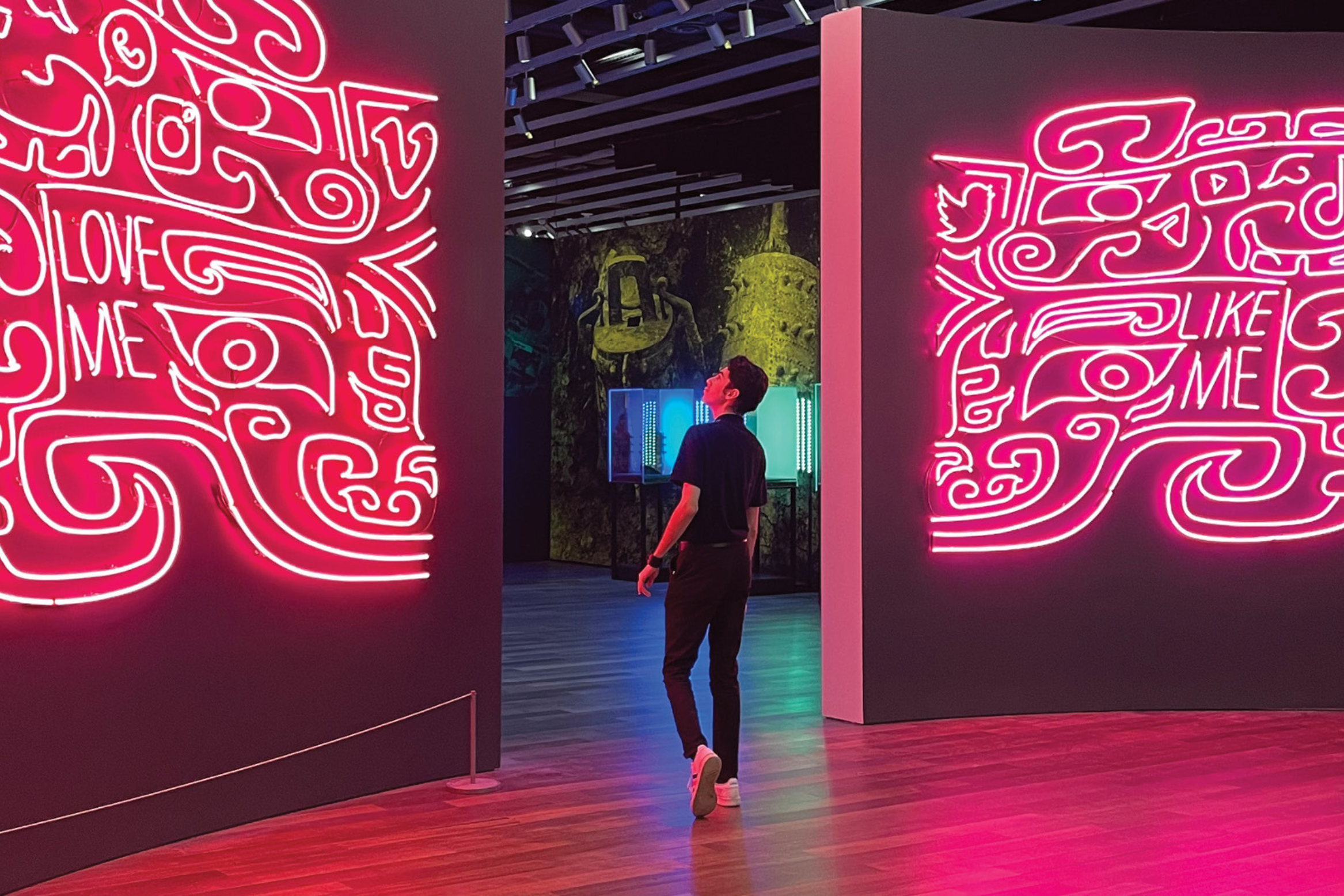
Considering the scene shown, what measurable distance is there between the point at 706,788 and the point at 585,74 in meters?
6.63

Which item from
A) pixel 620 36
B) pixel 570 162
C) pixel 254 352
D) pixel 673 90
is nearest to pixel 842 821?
pixel 254 352

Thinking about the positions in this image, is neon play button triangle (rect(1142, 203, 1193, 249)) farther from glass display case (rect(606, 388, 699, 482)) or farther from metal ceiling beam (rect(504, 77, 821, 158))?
glass display case (rect(606, 388, 699, 482))

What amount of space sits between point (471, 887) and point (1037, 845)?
6.09 feet

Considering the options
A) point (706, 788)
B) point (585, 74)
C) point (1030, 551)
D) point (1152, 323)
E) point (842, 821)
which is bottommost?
point (842, 821)

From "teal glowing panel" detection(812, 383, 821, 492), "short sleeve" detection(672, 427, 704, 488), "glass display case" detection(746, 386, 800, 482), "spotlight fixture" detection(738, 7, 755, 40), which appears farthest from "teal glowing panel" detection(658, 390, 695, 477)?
"short sleeve" detection(672, 427, 704, 488)

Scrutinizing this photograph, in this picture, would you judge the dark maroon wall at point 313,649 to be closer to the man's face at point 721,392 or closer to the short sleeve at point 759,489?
the man's face at point 721,392

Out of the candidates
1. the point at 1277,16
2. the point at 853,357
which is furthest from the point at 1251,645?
the point at 1277,16

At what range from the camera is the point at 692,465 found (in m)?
5.74

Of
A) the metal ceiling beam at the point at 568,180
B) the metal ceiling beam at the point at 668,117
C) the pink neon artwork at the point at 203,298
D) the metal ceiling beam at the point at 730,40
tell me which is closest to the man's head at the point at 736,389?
the pink neon artwork at the point at 203,298

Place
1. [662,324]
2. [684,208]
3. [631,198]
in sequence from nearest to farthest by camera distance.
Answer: [662,324] → [631,198] → [684,208]

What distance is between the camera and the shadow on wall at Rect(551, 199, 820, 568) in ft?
48.0

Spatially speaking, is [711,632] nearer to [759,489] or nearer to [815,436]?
[759,489]

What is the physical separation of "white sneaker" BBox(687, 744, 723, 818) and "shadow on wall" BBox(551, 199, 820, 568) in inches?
356

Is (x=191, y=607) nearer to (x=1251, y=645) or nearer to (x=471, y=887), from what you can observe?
(x=471, y=887)
